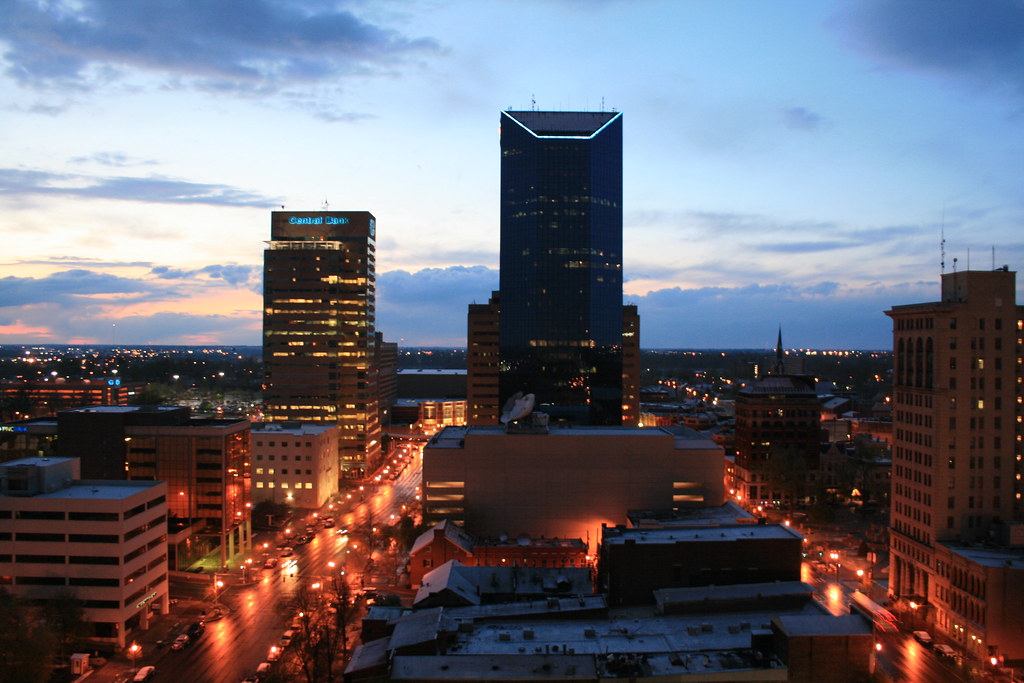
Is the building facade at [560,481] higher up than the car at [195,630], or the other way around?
the building facade at [560,481]

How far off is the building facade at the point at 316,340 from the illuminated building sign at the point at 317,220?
197 mm

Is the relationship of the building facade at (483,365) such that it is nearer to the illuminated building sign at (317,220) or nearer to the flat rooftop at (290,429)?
the illuminated building sign at (317,220)

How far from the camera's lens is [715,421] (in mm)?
167000

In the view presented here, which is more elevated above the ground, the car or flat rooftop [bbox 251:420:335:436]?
flat rooftop [bbox 251:420:335:436]

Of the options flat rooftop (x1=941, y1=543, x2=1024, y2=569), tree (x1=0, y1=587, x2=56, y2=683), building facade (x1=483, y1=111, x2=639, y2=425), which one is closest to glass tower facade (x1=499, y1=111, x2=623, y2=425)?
building facade (x1=483, y1=111, x2=639, y2=425)

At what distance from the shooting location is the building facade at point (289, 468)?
112625 millimetres

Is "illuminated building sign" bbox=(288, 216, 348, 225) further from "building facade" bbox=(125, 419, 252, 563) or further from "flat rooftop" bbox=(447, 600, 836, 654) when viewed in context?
"flat rooftop" bbox=(447, 600, 836, 654)

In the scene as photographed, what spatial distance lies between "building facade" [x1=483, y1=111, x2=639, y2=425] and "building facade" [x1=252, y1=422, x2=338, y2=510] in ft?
148

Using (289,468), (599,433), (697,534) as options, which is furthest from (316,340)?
(697,534)

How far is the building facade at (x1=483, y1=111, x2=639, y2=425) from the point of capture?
471 ft

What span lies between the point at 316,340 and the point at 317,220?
23.9m

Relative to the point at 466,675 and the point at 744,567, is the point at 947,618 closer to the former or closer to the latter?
the point at 744,567

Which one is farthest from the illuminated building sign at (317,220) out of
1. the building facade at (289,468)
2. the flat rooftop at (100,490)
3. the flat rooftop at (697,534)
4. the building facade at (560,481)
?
the flat rooftop at (697,534)

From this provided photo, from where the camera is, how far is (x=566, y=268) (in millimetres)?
144250
